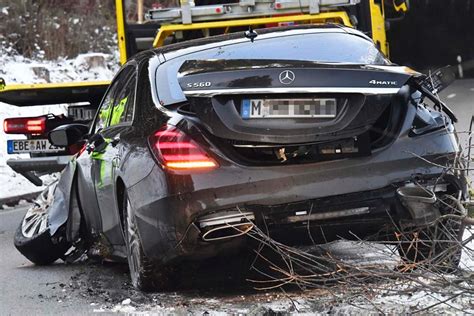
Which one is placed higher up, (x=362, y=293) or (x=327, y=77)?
(x=327, y=77)

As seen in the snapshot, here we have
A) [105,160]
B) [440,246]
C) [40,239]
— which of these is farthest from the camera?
[40,239]

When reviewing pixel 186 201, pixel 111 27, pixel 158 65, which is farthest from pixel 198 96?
pixel 111 27

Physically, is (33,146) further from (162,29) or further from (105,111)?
(105,111)

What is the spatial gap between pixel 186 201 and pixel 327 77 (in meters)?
1.04

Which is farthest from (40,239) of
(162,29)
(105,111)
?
(162,29)

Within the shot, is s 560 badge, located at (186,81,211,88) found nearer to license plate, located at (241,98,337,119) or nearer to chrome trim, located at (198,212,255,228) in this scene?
license plate, located at (241,98,337,119)

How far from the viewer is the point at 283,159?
5492 mm

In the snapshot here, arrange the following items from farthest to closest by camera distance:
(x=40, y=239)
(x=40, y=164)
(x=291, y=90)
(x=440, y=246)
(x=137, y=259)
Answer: (x=40, y=164), (x=40, y=239), (x=137, y=259), (x=291, y=90), (x=440, y=246)

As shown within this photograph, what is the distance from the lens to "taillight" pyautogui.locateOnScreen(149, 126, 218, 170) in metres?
5.45

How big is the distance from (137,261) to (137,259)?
18 mm

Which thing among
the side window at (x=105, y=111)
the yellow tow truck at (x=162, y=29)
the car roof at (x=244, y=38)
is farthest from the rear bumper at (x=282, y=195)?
the yellow tow truck at (x=162, y=29)

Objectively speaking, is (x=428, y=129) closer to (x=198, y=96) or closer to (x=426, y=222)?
(x=426, y=222)

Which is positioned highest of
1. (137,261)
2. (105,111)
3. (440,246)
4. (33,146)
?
(105,111)

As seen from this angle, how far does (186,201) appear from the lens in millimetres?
5434
